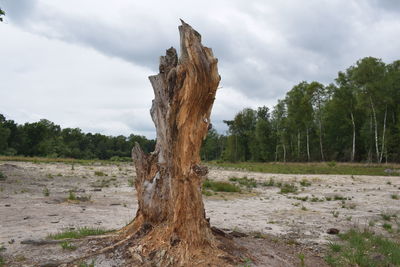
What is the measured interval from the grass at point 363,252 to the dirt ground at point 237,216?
283 millimetres

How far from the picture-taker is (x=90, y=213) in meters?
11.1

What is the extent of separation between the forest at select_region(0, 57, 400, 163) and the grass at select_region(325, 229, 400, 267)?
4151cm

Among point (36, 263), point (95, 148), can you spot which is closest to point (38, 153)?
point (95, 148)

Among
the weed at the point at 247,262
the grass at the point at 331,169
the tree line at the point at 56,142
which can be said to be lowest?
the weed at the point at 247,262

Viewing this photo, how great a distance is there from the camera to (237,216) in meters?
11.5

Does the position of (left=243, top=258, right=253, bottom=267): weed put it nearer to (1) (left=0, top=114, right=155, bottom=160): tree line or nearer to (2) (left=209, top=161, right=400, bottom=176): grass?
(2) (left=209, top=161, right=400, bottom=176): grass

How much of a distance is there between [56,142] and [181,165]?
9305 cm

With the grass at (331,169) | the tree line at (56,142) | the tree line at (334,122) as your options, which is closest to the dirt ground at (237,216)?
the grass at (331,169)

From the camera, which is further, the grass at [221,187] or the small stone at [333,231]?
the grass at [221,187]

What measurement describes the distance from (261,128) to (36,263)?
72.9 metres

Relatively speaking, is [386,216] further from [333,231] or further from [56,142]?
[56,142]

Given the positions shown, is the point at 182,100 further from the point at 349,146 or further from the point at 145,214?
the point at 349,146

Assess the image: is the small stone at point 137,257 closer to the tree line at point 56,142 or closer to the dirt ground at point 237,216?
the dirt ground at point 237,216

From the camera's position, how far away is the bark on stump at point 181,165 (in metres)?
5.57
